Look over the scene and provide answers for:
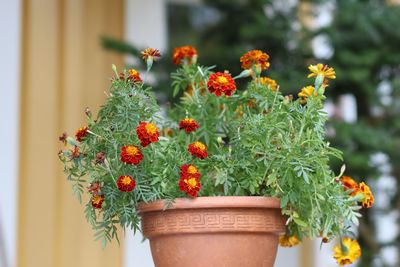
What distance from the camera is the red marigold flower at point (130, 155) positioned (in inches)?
56.7

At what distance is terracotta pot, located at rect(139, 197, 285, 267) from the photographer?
4.86 feet

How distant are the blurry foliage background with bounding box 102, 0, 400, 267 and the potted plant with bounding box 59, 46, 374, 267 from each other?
1244 mm

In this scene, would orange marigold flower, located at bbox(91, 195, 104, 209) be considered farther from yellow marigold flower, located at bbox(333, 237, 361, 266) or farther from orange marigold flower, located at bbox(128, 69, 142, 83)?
yellow marigold flower, located at bbox(333, 237, 361, 266)

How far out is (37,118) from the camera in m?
2.96

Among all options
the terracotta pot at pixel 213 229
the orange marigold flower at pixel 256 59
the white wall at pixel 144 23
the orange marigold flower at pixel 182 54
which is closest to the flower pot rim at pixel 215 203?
the terracotta pot at pixel 213 229

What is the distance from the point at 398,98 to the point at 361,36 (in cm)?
43

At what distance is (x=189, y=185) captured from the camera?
1456 mm

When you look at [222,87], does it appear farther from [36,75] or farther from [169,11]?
[169,11]

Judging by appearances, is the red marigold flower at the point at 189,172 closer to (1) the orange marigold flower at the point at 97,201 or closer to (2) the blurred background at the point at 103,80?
(1) the orange marigold flower at the point at 97,201

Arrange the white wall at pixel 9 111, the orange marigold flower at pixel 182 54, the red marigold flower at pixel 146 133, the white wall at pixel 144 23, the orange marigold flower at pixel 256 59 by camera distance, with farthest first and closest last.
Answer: the white wall at pixel 144 23
the white wall at pixel 9 111
the orange marigold flower at pixel 182 54
the orange marigold flower at pixel 256 59
the red marigold flower at pixel 146 133

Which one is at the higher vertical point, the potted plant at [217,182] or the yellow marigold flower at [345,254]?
the potted plant at [217,182]

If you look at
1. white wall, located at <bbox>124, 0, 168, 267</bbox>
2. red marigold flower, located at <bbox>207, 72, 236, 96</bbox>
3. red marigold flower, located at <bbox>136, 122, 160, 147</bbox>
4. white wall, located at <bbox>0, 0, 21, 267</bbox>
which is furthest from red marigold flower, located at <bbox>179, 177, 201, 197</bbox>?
white wall, located at <bbox>124, 0, 168, 267</bbox>

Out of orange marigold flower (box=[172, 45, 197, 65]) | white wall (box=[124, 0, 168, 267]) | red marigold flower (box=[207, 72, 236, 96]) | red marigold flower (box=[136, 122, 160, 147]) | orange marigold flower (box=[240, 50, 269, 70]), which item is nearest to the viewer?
red marigold flower (box=[136, 122, 160, 147])

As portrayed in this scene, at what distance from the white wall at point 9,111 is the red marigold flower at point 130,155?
1.46 meters
